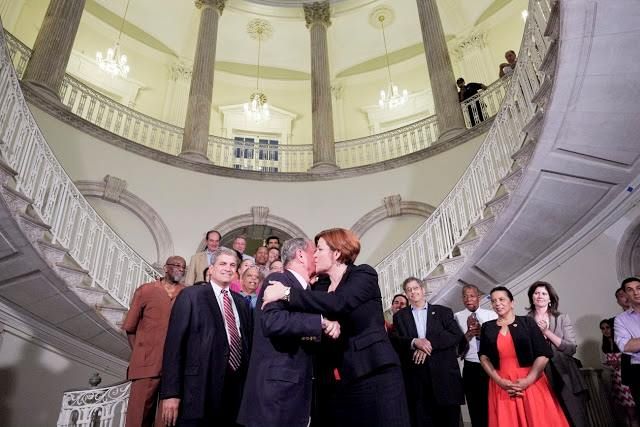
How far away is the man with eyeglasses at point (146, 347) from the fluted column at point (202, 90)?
768 cm

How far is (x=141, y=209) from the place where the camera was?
9703mm

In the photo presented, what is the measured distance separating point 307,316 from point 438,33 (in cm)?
1167

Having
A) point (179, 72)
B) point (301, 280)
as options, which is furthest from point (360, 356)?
point (179, 72)

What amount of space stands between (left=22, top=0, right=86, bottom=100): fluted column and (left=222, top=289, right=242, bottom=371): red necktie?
27.4ft

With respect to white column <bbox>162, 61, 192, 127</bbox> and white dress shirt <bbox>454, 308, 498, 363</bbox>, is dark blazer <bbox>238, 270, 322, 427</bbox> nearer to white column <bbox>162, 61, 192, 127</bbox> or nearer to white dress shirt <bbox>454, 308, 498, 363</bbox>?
white dress shirt <bbox>454, 308, 498, 363</bbox>

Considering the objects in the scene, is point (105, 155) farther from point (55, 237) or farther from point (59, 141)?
point (55, 237)

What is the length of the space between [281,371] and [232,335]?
2.68 feet

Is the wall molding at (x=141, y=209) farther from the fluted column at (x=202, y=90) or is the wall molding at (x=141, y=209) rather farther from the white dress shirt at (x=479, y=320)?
the white dress shirt at (x=479, y=320)

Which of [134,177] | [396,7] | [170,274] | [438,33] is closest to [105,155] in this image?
[134,177]

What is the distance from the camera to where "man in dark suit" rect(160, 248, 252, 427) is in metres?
2.29

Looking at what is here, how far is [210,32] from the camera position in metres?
12.7

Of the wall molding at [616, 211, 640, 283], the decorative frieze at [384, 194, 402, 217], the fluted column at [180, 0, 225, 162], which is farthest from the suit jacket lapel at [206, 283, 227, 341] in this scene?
the fluted column at [180, 0, 225, 162]

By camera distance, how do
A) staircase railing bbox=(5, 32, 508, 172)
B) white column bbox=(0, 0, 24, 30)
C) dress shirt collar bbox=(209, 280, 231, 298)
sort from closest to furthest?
Result: 1. dress shirt collar bbox=(209, 280, 231, 298)
2. staircase railing bbox=(5, 32, 508, 172)
3. white column bbox=(0, 0, 24, 30)

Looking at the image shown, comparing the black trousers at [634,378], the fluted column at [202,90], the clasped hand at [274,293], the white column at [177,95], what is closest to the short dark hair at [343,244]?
the clasped hand at [274,293]
